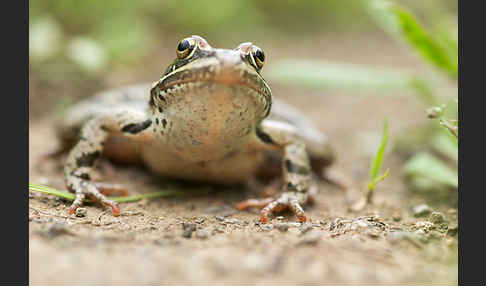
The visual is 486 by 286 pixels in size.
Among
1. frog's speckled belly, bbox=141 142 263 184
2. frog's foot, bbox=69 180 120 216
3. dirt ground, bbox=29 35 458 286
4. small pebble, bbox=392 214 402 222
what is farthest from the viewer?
frog's speckled belly, bbox=141 142 263 184

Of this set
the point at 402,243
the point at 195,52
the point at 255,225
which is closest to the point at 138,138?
the point at 195,52

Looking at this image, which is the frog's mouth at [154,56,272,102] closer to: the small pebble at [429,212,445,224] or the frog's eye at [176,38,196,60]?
the frog's eye at [176,38,196,60]

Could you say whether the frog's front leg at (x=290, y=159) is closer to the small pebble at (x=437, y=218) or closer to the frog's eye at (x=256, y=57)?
the frog's eye at (x=256, y=57)

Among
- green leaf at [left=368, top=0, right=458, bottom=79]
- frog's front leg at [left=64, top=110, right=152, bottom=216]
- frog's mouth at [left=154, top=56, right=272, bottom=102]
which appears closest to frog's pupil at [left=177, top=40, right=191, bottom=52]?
frog's mouth at [left=154, top=56, right=272, bottom=102]

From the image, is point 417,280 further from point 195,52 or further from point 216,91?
point 195,52

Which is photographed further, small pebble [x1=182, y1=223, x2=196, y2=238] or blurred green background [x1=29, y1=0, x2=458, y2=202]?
blurred green background [x1=29, y1=0, x2=458, y2=202]

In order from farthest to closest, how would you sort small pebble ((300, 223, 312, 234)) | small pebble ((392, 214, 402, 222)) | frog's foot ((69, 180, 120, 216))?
small pebble ((392, 214, 402, 222)) → frog's foot ((69, 180, 120, 216)) → small pebble ((300, 223, 312, 234))

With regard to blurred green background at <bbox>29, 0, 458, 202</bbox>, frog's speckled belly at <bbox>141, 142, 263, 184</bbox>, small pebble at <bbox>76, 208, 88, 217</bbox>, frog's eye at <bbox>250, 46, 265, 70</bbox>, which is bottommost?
small pebble at <bbox>76, 208, 88, 217</bbox>

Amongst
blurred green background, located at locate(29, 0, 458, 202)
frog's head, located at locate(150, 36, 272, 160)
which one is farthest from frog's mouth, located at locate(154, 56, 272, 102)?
blurred green background, located at locate(29, 0, 458, 202)

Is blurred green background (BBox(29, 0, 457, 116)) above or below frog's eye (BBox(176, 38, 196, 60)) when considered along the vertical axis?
above
